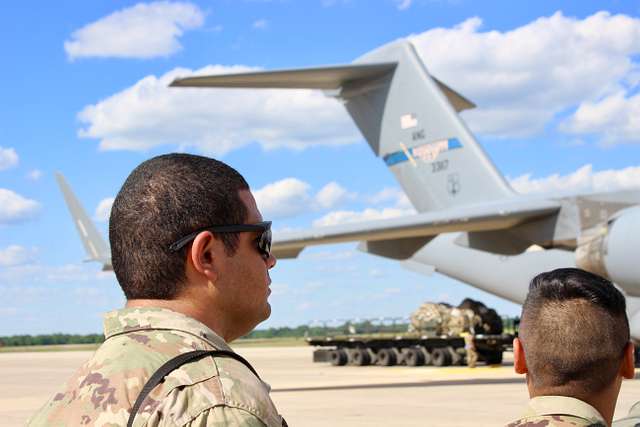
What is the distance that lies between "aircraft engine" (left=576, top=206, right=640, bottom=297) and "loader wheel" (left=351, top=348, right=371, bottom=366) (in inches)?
484

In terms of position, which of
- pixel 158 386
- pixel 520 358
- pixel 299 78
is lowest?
pixel 520 358

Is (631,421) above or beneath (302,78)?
beneath

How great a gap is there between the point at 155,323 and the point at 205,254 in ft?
0.66

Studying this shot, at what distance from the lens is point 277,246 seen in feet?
65.1

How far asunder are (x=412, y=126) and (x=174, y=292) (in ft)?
69.0

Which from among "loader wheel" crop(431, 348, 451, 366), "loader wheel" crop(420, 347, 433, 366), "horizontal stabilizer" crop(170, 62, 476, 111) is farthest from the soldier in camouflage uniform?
"loader wheel" crop(420, 347, 433, 366)

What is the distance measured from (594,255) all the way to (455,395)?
3656 mm

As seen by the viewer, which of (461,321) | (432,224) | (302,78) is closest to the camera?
(432,224)

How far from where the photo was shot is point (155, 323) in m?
2.10

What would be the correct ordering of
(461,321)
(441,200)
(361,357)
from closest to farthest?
(441,200)
(461,321)
(361,357)

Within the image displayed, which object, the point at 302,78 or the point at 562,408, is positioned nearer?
the point at 562,408

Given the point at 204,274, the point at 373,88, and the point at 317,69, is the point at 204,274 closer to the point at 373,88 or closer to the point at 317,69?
the point at 317,69

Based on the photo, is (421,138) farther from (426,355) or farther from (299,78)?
(426,355)

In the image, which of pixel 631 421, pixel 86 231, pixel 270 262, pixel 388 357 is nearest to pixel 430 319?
pixel 388 357
